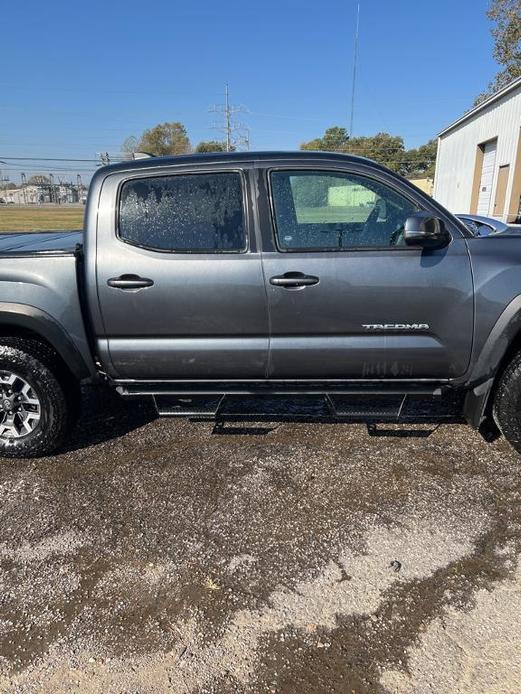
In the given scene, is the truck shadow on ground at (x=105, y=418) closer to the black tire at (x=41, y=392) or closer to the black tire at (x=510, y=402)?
the black tire at (x=41, y=392)

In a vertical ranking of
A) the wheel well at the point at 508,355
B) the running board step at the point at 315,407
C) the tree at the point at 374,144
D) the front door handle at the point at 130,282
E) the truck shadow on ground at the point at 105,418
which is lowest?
the truck shadow on ground at the point at 105,418

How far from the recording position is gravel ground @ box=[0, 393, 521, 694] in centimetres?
194

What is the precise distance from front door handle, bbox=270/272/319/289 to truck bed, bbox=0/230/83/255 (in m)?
1.32

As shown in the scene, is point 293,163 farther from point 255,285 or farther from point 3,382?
point 3,382

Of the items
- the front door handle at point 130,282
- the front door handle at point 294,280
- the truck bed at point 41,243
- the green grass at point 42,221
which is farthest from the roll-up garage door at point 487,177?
the front door handle at point 130,282

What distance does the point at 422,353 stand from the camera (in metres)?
3.16

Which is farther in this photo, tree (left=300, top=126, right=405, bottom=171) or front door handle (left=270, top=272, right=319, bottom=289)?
tree (left=300, top=126, right=405, bottom=171)

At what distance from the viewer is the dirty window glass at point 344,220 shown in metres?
3.15

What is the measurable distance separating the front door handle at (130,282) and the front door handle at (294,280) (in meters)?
0.79

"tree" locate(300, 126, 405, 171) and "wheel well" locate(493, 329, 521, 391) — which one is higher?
"tree" locate(300, 126, 405, 171)

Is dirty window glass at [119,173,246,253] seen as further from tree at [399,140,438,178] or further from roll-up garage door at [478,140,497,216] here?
tree at [399,140,438,178]

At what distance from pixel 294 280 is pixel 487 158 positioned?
18979 mm

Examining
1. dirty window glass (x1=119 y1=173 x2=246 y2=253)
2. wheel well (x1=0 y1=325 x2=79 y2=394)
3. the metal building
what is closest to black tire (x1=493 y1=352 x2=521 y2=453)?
dirty window glass (x1=119 y1=173 x2=246 y2=253)

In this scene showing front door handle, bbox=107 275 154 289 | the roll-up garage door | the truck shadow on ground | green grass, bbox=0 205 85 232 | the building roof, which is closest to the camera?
front door handle, bbox=107 275 154 289
